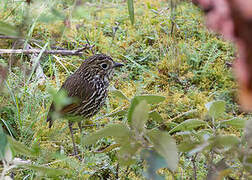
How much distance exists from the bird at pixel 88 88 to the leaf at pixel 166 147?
2.21 meters

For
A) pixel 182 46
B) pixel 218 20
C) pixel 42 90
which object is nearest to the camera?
pixel 218 20

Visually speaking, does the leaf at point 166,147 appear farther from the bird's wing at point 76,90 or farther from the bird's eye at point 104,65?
the bird's eye at point 104,65

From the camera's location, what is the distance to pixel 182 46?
4.80m

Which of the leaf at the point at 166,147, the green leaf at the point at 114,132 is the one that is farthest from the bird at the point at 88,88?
the leaf at the point at 166,147

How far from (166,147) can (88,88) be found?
105 inches

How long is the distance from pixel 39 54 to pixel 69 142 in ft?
3.95

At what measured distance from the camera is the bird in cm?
371

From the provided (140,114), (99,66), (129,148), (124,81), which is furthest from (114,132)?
(124,81)

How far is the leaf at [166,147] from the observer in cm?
127

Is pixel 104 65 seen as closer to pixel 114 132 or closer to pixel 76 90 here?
pixel 76 90

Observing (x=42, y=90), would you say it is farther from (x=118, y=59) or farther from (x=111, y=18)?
(x=111, y=18)

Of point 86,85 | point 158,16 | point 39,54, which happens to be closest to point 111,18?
point 158,16

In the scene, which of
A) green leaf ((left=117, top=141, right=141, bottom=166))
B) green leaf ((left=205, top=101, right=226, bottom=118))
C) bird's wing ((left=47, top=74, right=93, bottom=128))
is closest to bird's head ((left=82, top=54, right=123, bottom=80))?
bird's wing ((left=47, top=74, right=93, bottom=128))

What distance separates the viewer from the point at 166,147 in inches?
51.3
